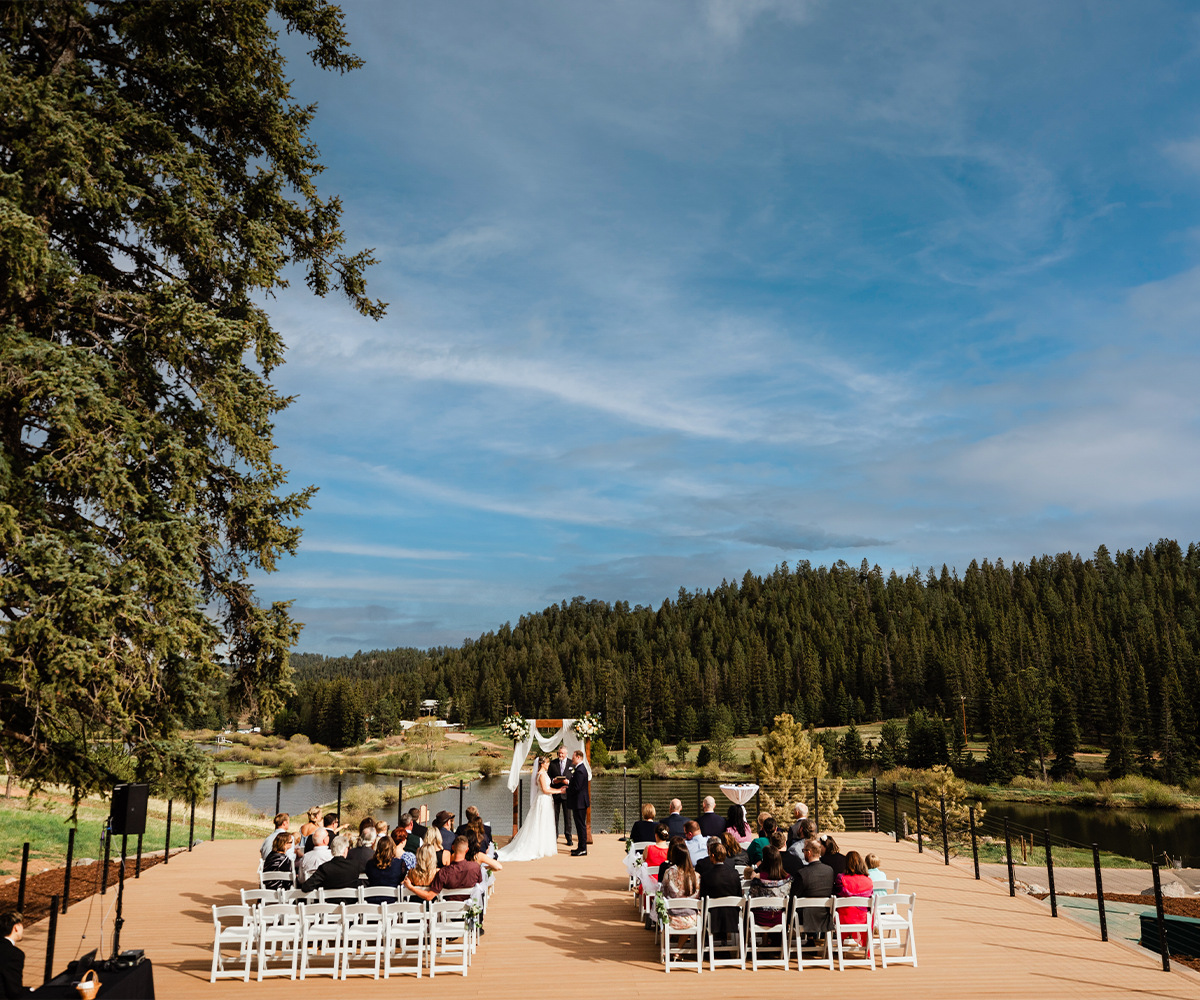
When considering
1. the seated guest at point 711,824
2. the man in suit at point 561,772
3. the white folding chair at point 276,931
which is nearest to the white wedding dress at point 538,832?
the man in suit at point 561,772

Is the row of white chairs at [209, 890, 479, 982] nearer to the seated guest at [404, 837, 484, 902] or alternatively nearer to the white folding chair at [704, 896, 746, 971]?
the seated guest at [404, 837, 484, 902]

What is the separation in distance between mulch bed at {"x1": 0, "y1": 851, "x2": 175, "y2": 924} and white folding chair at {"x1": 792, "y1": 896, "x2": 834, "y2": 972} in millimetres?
9245

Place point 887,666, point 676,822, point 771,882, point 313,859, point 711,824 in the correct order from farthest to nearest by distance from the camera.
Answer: point 887,666 < point 676,822 < point 711,824 < point 313,859 < point 771,882

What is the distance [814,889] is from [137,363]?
959cm

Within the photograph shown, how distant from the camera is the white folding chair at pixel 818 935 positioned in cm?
883

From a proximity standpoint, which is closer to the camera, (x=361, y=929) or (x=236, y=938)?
(x=236, y=938)

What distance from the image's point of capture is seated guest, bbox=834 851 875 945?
9070mm

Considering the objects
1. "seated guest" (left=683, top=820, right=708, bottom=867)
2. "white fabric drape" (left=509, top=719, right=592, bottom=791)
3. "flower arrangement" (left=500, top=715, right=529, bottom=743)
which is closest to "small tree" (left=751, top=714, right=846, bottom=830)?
"white fabric drape" (left=509, top=719, right=592, bottom=791)

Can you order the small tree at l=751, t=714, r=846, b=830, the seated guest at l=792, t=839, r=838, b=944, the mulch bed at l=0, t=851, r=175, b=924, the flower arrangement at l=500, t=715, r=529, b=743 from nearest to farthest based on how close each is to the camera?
the seated guest at l=792, t=839, r=838, b=944, the mulch bed at l=0, t=851, r=175, b=924, the flower arrangement at l=500, t=715, r=529, b=743, the small tree at l=751, t=714, r=846, b=830

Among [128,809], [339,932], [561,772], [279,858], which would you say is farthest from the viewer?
[561,772]

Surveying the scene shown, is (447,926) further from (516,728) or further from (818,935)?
(516,728)

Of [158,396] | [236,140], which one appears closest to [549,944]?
[158,396]

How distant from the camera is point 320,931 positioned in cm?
852

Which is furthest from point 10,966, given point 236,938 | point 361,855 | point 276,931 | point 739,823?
point 739,823
